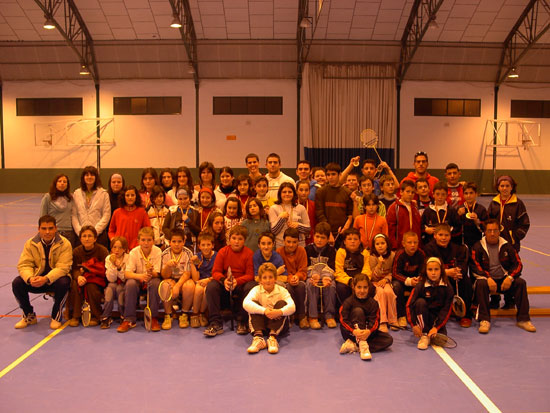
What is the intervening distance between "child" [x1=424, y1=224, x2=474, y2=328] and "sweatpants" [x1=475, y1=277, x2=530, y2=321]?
0.13 metres

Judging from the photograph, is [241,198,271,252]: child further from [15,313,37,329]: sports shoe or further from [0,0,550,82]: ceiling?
[0,0,550,82]: ceiling

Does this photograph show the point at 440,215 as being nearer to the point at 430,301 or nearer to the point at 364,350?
the point at 430,301

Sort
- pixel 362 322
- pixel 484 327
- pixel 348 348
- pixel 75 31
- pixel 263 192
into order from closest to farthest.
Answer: pixel 348 348 < pixel 362 322 < pixel 484 327 < pixel 263 192 < pixel 75 31

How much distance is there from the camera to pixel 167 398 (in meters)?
4.30

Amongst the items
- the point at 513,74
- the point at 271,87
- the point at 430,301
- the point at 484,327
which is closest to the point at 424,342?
the point at 430,301

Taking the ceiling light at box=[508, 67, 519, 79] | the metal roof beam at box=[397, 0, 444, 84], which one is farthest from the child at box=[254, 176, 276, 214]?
the ceiling light at box=[508, 67, 519, 79]

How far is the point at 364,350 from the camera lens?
5.20 meters

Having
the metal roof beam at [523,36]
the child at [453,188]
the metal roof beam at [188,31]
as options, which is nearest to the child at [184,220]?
the child at [453,188]

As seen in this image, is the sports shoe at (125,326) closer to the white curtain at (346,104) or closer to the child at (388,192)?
the child at (388,192)

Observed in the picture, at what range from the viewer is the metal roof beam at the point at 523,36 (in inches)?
735

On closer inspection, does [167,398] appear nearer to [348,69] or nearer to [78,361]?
[78,361]

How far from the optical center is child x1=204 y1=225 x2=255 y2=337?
5984 mm

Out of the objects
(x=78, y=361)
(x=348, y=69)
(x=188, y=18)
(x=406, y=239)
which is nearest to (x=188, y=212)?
(x=78, y=361)

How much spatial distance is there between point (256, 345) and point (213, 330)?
691mm
